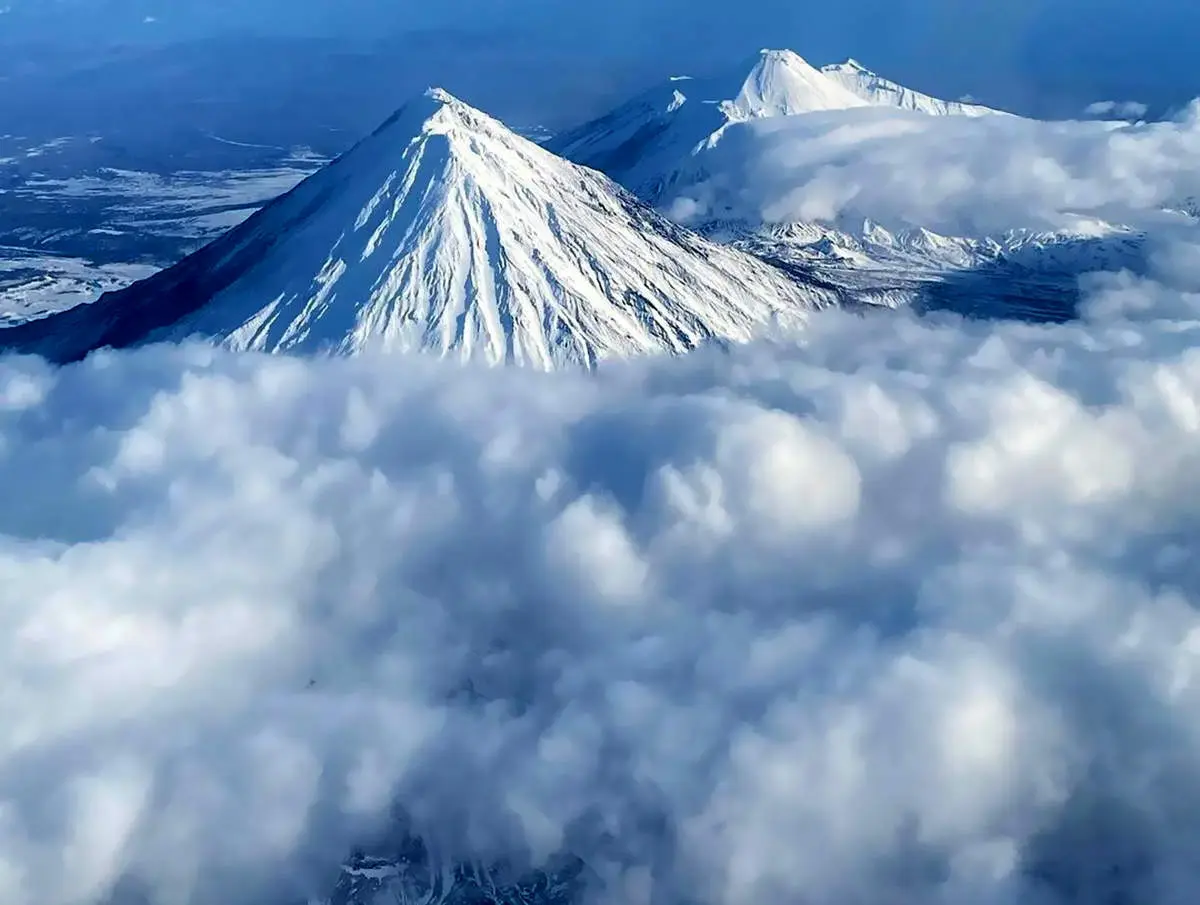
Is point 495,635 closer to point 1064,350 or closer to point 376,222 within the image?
point 376,222

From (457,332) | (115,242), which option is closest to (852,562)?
(457,332)

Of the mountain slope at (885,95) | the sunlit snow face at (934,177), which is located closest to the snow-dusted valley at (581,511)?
the sunlit snow face at (934,177)

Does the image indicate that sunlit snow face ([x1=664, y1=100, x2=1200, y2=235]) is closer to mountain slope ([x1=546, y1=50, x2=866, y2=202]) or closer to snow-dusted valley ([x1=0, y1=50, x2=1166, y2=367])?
mountain slope ([x1=546, y1=50, x2=866, y2=202])

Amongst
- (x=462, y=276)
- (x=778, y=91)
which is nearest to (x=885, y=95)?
(x=778, y=91)

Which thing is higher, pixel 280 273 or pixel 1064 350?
pixel 280 273

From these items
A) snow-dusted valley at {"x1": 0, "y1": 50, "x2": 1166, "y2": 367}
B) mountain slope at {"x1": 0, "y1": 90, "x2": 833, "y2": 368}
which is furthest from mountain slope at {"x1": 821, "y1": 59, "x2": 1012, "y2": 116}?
mountain slope at {"x1": 0, "y1": 90, "x2": 833, "y2": 368}
